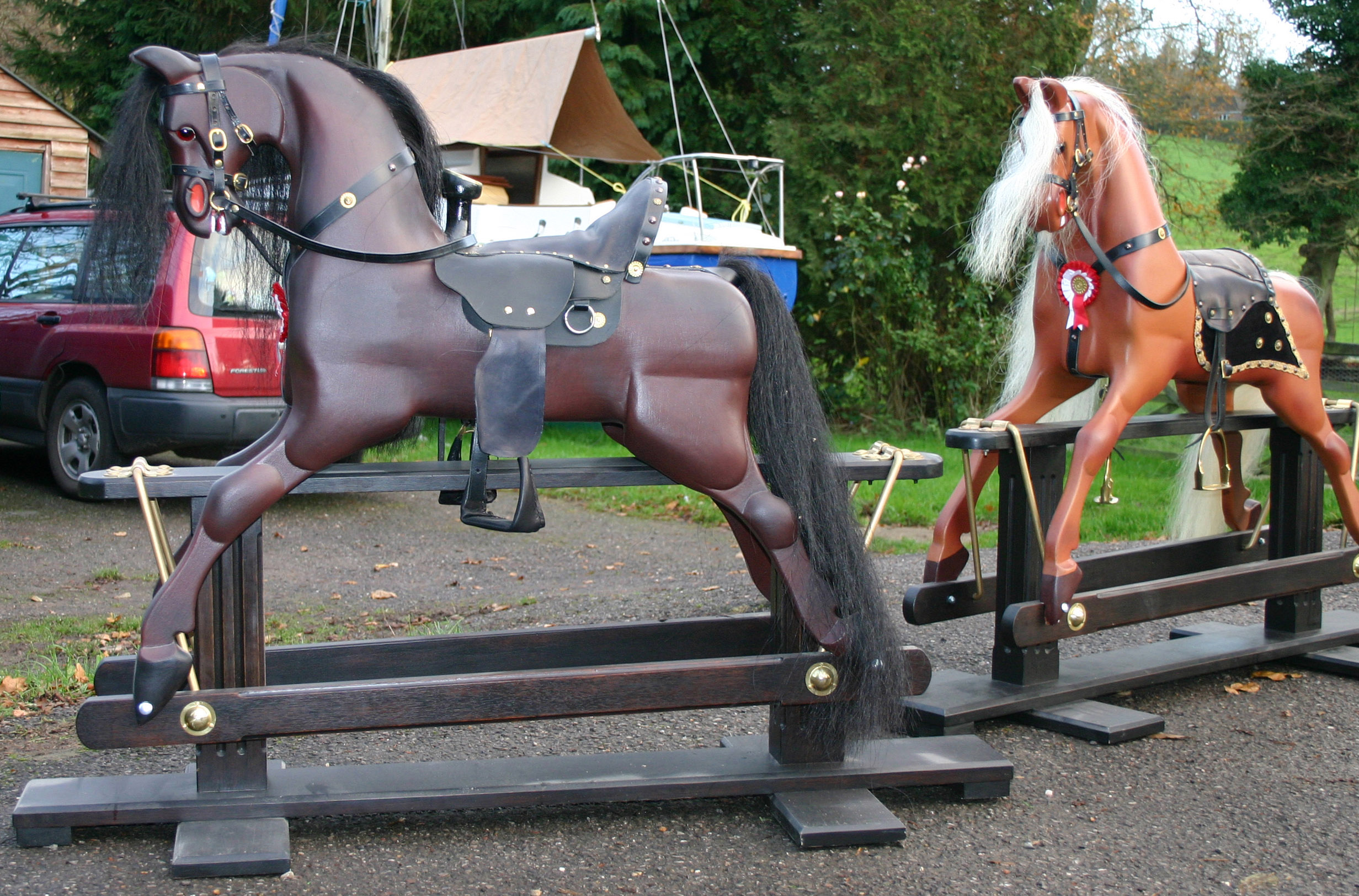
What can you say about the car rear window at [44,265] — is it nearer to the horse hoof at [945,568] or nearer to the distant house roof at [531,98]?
the distant house roof at [531,98]

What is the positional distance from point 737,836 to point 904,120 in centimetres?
913

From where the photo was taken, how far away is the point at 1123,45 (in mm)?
16672

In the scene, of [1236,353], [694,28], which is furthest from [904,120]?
[1236,353]

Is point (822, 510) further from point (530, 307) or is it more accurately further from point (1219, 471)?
point (1219, 471)

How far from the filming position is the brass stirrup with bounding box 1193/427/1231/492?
420cm

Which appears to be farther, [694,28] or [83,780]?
[694,28]

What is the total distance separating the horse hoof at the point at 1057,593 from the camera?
12.2 feet

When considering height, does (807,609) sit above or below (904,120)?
below

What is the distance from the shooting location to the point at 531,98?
10.7 meters

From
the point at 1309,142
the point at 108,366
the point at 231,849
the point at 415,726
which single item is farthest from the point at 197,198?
Result: the point at 1309,142

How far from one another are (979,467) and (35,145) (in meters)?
11.9

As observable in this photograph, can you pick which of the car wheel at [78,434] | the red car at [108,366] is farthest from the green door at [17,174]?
the car wheel at [78,434]

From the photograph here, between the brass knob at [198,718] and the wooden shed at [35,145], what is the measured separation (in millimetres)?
11226

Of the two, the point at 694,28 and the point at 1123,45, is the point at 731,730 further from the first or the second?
the point at 1123,45
